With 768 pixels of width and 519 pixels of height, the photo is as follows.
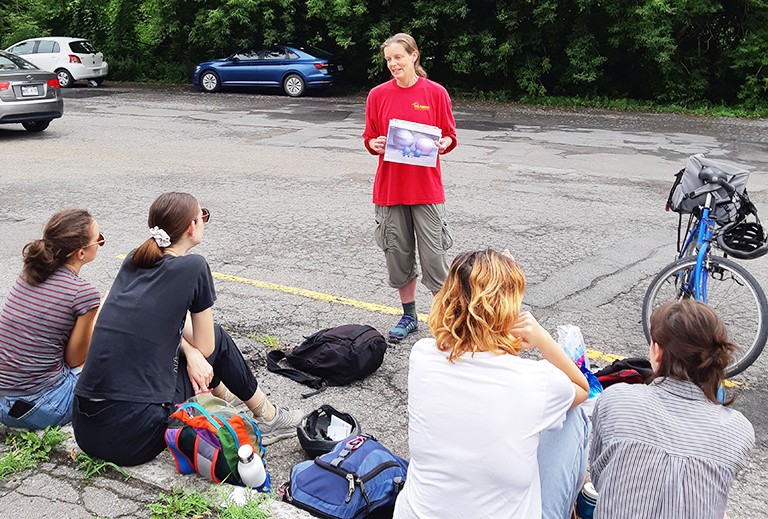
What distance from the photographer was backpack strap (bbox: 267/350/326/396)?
4730 mm

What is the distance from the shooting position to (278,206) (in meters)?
9.09

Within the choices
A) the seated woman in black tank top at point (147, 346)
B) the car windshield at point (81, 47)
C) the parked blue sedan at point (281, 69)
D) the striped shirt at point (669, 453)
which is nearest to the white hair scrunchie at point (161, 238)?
the seated woman in black tank top at point (147, 346)

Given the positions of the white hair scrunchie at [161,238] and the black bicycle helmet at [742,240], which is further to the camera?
the black bicycle helmet at [742,240]

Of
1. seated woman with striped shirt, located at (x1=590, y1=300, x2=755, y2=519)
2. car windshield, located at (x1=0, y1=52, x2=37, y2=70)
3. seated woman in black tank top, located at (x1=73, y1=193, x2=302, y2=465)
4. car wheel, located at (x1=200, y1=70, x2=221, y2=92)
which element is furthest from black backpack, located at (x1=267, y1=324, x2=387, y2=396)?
car wheel, located at (x1=200, y1=70, x2=221, y2=92)

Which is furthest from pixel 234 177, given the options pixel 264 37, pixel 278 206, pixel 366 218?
pixel 264 37

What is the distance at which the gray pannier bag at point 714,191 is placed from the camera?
16.3 ft

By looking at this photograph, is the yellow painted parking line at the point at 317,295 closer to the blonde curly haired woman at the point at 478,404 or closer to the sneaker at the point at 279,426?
the sneaker at the point at 279,426

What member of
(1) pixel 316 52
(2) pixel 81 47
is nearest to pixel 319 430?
(1) pixel 316 52

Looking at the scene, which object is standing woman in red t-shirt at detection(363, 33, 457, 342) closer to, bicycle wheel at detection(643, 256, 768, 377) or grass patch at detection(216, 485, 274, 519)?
bicycle wheel at detection(643, 256, 768, 377)

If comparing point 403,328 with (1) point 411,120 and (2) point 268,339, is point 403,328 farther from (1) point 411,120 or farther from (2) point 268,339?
(1) point 411,120

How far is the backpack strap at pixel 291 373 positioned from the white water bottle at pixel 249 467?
1270 mm

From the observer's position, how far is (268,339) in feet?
17.6

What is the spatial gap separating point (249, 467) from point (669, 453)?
5.76ft

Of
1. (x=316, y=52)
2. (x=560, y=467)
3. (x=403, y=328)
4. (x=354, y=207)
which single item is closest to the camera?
(x=560, y=467)
